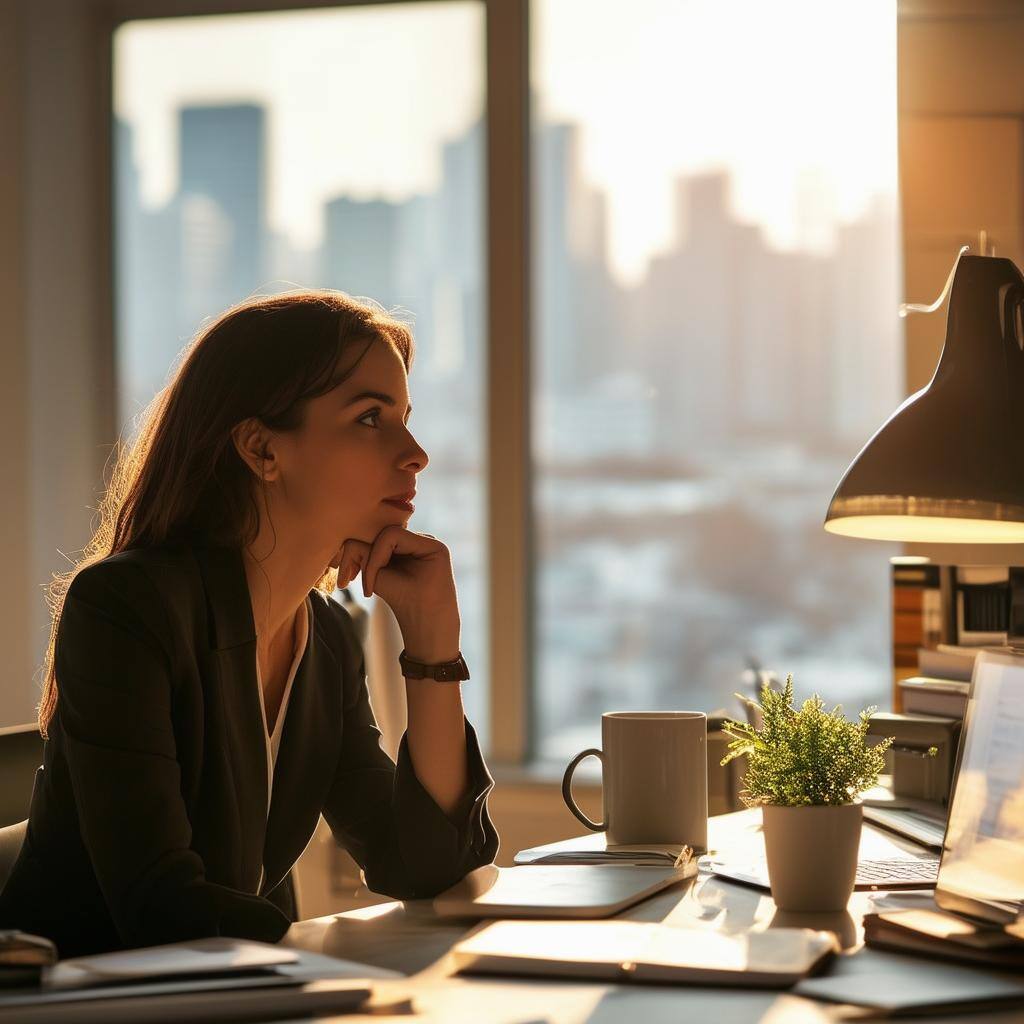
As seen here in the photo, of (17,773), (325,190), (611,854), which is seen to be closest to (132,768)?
(17,773)

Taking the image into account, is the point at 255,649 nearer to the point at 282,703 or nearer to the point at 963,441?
the point at 282,703

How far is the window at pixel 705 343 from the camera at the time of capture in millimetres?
3379

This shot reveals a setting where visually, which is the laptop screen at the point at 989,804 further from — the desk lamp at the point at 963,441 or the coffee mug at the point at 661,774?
the coffee mug at the point at 661,774

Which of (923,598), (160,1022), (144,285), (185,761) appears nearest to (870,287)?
(923,598)

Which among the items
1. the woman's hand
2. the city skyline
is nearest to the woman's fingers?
the woman's hand

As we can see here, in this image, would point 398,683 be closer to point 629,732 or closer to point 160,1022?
point 629,732

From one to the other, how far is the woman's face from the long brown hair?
19 millimetres

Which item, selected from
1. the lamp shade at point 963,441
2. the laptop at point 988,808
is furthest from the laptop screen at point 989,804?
the lamp shade at point 963,441

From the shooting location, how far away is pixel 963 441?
4.97 feet

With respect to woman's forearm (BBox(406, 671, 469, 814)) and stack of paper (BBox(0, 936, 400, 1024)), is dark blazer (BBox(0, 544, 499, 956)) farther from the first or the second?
stack of paper (BBox(0, 936, 400, 1024))

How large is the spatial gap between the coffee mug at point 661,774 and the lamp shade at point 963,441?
1.06 feet

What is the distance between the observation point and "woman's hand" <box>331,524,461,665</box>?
5.61 ft

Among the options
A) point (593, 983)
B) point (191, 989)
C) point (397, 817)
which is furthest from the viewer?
point (397, 817)

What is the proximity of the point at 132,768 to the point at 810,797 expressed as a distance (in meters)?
0.66
